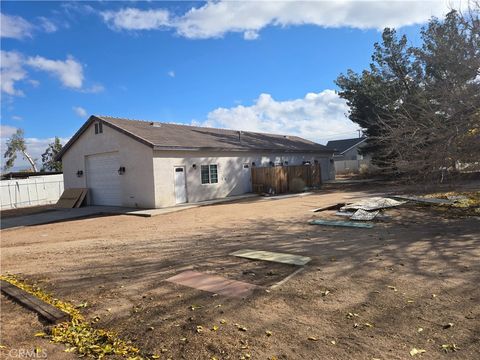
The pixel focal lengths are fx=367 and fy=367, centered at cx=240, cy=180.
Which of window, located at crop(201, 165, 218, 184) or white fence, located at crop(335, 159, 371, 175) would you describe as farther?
white fence, located at crop(335, 159, 371, 175)

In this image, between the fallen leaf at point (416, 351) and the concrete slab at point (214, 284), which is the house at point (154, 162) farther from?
the fallen leaf at point (416, 351)

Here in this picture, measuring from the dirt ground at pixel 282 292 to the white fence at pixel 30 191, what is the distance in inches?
662

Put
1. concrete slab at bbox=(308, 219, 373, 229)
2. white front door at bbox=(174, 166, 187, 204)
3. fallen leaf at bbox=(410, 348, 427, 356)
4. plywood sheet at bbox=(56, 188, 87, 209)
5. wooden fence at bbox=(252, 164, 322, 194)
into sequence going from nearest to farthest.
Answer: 1. fallen leaf at bbox=(410, 348, 427, 356)
2. concrete slab at bbox=(308, 219, 373, 229)
3. white front door at bbox=(174, 166, 187, 204)
4. plywood sheet at bbox=(56, 188, 87, 209)
5. wooden fence at bbox=(252, 164, 322, 194)

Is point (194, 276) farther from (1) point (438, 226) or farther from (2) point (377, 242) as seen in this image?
(1) point (438, 226)

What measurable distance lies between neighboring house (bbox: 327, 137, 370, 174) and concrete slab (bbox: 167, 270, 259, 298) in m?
40.1

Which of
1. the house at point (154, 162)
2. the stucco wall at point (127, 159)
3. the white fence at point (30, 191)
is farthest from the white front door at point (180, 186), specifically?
the white fence at point (30, 191)

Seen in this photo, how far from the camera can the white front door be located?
18.1 metres

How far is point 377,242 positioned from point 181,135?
15081 mm

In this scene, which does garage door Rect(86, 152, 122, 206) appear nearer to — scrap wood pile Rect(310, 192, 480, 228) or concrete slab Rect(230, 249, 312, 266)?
scrap wood pile Rect(310, 192, 480, 228)

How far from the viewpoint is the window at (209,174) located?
19578 mm

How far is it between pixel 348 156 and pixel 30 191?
41.7 metres

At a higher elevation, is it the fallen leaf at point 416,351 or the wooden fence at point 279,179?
the wooden fence at point 279,179

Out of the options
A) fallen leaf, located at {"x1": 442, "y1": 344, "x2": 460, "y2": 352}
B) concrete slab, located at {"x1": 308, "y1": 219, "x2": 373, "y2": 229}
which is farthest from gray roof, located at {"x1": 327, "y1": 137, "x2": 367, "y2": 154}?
fallen leaf, located at {"x1": 442, "y1": 344, "x2": 460, "y2": 352}

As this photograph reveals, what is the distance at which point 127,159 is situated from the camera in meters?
18.1
